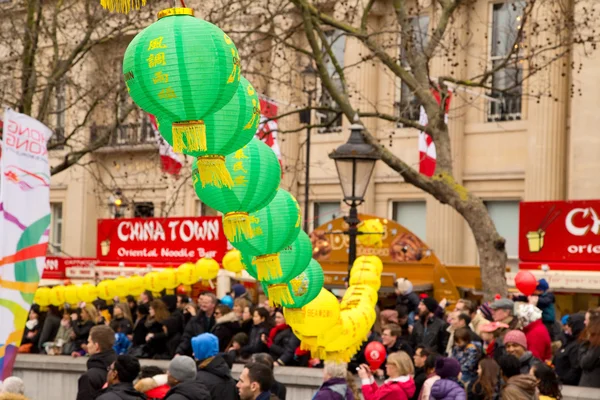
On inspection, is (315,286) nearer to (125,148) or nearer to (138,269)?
(138,269)

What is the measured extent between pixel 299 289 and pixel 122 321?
26.7ft

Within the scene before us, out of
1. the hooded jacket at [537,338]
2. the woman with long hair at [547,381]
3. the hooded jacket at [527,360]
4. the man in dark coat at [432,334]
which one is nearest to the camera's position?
the woman with long hair at [547,381]

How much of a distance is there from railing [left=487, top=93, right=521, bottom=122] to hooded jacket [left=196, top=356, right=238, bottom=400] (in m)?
19.0

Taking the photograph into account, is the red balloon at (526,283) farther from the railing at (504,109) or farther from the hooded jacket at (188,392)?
the railing at (504,109)

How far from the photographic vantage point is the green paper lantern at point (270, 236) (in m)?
8.95

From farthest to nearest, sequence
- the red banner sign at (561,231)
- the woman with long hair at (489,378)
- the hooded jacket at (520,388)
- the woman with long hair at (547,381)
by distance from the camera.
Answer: the red banner sign at (561,231) < the woman with long hair at (489,378) < the woman with long hair at (547,381) < the hooded jacket at (520,388)

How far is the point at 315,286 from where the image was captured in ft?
32.2

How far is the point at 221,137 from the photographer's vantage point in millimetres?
7887

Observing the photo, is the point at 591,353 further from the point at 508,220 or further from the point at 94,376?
the point at 508,220

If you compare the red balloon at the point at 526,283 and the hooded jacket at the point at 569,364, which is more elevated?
the red balloon at the point at 526,283

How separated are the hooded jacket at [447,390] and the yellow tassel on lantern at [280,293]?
1.48 m

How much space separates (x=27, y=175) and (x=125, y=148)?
25.0 metres

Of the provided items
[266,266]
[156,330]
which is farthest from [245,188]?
[156,330]

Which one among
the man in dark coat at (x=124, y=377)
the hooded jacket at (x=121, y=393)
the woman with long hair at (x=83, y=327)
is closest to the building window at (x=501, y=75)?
the woman with long hair at (x=83, y=327)
